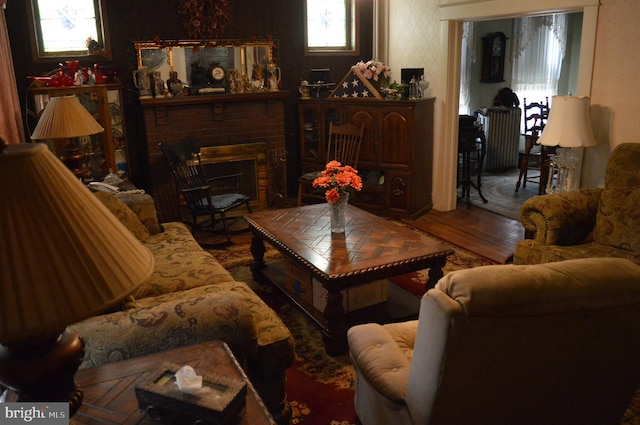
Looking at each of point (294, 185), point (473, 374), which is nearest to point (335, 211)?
point (473, 374)

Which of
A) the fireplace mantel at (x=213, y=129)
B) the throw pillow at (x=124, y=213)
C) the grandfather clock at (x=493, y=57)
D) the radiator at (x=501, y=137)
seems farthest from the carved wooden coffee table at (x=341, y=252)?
A: the grandfather clock at (x=493, y=57)

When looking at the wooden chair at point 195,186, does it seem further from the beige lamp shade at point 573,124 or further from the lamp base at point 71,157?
the beige lamp shade at point 573,124

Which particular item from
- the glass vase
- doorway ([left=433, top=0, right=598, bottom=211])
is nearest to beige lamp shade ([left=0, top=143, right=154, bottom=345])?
the glass vase

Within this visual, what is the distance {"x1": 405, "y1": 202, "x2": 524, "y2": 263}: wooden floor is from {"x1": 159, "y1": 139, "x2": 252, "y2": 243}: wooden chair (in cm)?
191

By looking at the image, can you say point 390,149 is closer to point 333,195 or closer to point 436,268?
point 333,195

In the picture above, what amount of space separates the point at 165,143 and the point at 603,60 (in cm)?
382

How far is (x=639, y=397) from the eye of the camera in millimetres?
2615

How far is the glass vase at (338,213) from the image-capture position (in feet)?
11.3

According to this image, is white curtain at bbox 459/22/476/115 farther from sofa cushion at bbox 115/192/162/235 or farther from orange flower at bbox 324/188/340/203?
sofa cushion at bbox 115/192/162/235

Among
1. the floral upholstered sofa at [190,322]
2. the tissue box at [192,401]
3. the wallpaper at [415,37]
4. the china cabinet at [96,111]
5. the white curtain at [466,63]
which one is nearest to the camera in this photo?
the tissue box at [192,401]

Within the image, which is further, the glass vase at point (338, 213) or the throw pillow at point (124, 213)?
the glass vase at point (338, 213)

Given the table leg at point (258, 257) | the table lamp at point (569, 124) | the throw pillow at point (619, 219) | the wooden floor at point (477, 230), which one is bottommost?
the wooden floor at point (477, 230)

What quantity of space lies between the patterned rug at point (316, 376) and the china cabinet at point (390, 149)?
1716mm

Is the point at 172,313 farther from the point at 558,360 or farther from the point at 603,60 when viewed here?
the point at 603,60
